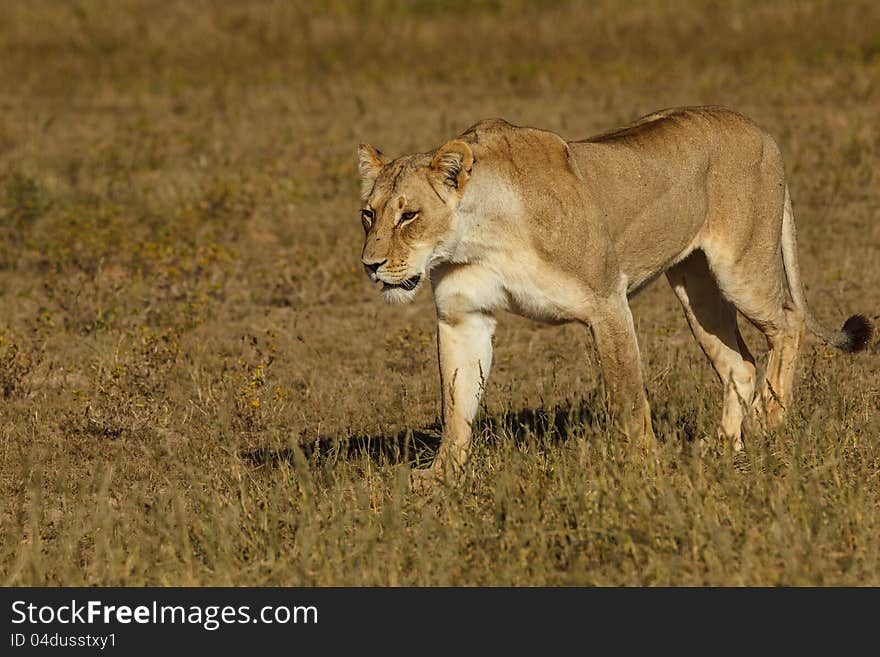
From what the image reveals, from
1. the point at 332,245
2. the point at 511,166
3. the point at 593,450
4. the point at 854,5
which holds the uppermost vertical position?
the point at 854,5

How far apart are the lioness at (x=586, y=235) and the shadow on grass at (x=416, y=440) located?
39cm

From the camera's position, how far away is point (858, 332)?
680 centimetres

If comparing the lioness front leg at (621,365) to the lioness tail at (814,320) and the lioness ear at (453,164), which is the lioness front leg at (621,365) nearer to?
the lioness ear at (453,164)

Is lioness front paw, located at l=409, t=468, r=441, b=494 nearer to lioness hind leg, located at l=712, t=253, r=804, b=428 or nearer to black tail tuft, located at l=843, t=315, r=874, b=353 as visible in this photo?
lioness hind leg, located at l=712, t=253, r=804, b=428

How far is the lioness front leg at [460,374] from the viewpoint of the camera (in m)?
5.87

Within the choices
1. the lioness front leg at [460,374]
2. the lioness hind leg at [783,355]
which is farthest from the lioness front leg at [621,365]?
the lioness hind leg at [783,355]

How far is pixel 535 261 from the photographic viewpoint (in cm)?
560

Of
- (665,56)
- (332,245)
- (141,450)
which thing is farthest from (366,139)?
(141,450)

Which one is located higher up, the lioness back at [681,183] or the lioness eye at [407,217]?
the lioness back at [681,183]

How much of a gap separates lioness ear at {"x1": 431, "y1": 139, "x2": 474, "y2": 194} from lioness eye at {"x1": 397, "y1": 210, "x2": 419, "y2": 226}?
0.16m

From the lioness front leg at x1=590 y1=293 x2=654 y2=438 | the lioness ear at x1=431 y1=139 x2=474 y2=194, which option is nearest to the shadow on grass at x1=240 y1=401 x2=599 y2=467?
the lioness front leg at x1=590 y1=293 x2=654 y2=438

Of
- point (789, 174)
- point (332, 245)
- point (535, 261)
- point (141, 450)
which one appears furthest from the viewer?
point (789, 174)

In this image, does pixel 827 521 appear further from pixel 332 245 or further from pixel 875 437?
pixel 332 245
